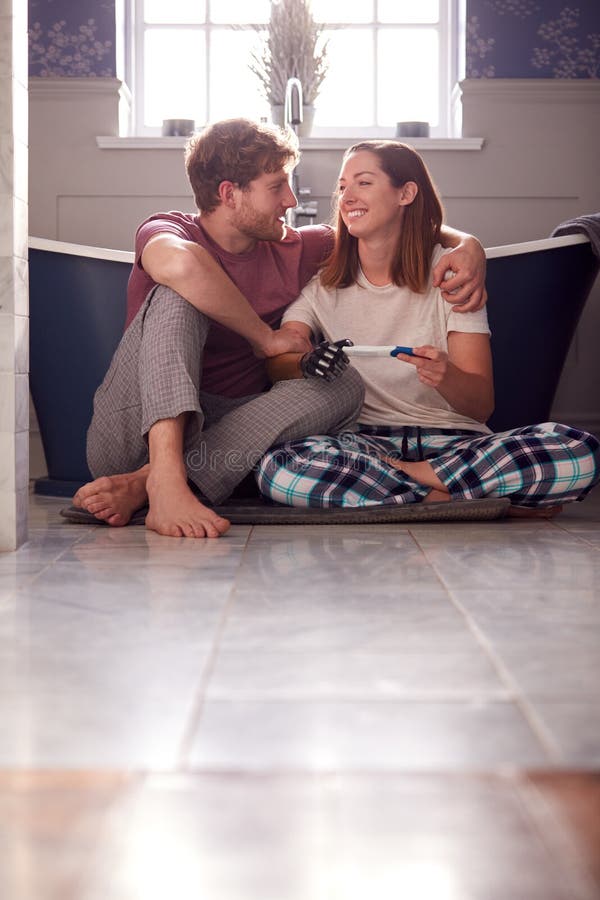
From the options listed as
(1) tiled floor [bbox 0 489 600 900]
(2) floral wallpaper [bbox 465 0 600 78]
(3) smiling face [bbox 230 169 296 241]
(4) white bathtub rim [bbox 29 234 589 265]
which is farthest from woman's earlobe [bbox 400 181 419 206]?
(2) floral wallpaper [bbox 465 0 600 78]

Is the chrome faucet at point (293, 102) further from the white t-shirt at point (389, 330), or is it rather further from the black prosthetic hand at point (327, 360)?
the black prosthetic hand at point (327, 360)

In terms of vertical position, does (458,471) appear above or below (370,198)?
below

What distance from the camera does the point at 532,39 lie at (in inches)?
A: 136

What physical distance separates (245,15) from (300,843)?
349cm

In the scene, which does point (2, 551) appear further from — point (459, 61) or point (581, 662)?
point (459, 61)

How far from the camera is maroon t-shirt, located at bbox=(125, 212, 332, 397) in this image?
2.35 metres

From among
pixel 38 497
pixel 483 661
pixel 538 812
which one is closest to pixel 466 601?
pixel 483 661

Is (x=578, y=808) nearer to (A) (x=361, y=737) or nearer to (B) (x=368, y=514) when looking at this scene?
(A) (x=361, y=737)

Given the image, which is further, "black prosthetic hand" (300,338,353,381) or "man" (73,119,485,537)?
"black prosthetic hand" (300,338,353,381)

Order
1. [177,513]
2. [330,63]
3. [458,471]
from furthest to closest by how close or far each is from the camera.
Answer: [330,63] → [458,471] → [177,513]

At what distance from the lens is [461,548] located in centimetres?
180

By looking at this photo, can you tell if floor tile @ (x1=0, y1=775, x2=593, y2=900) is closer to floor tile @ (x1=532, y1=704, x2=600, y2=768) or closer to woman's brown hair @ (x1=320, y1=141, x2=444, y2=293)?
floor tile @ (x1=532, y1=704, x2=600, y2=768)

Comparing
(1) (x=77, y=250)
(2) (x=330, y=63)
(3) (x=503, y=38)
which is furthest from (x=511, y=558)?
(2) (x=330, y=63)

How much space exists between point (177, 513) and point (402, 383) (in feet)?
2.13
